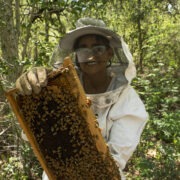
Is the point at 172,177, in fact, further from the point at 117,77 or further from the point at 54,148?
the point at 54,148

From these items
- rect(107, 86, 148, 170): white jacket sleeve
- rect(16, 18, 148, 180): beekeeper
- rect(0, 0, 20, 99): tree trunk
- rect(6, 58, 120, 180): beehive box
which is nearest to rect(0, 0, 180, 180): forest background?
rect(0, 0, 20, 99): tree trunk

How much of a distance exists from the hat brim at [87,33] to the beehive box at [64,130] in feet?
2.19

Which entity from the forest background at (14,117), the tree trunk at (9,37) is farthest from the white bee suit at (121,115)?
the tree trunk at (9,37)

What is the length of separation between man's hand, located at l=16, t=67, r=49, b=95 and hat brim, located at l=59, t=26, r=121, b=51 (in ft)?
2.43

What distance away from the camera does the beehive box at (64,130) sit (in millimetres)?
1681

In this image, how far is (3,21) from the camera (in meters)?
3.73

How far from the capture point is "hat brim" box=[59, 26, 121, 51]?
2.22 m

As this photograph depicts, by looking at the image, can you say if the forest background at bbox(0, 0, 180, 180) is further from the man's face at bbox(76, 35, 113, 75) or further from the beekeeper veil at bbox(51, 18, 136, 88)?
the man's face at bbox(76, 35, 113, 75)

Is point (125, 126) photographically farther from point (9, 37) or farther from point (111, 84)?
point (9, 37)

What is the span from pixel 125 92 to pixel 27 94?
31.0 inches

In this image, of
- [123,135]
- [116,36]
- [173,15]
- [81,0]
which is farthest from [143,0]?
[123,135]

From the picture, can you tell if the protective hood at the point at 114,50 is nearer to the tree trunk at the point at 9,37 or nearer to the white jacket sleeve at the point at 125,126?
the white jacket sleeve at the point at 125,126

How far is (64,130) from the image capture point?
68.1 inches

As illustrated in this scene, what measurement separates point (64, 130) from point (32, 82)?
351 millimetres
